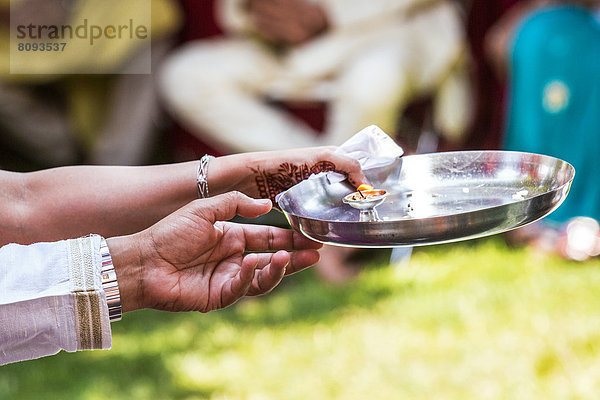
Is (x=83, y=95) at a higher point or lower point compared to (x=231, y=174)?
higher

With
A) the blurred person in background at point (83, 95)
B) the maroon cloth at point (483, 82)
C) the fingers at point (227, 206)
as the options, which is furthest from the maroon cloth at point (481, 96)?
the fingers at point (227, 206)

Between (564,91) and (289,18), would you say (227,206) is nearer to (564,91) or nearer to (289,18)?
(564,91)

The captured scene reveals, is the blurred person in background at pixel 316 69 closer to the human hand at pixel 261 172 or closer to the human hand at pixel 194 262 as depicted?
the human hand at pixel 261 172

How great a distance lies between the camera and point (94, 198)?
1.69 meters

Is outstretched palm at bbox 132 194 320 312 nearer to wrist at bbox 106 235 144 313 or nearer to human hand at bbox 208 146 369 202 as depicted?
wrist at bbox 106 235 144 313

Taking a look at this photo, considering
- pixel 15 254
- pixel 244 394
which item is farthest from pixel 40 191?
pixel 244 394

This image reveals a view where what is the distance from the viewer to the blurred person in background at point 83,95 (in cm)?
408

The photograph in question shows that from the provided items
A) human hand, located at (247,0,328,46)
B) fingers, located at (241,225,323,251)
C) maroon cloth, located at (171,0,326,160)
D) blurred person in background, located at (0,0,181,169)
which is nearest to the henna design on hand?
fingers, located at (241,225,323,251)

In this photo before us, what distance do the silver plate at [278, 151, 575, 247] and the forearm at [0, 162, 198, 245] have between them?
1.07 ft

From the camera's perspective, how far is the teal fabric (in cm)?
324

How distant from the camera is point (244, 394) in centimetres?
240

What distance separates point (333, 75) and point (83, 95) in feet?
5.11

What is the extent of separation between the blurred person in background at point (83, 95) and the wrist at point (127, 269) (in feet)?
9.57

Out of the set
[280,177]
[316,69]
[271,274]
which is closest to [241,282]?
[271,274]
